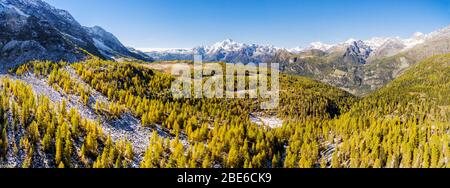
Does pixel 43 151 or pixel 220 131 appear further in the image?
pixel 220 131

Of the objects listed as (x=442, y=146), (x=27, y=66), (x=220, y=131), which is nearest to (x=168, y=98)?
(x=220, y=131)

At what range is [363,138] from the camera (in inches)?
4560

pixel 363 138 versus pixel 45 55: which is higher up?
pixel 45 55

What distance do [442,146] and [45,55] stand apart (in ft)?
683

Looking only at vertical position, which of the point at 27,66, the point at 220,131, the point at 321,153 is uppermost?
the point at 27,66

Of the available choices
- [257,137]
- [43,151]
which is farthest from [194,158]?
[43,151]

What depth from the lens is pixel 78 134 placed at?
86.6 m

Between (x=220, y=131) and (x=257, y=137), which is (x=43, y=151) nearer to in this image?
(x=220, y=131)
